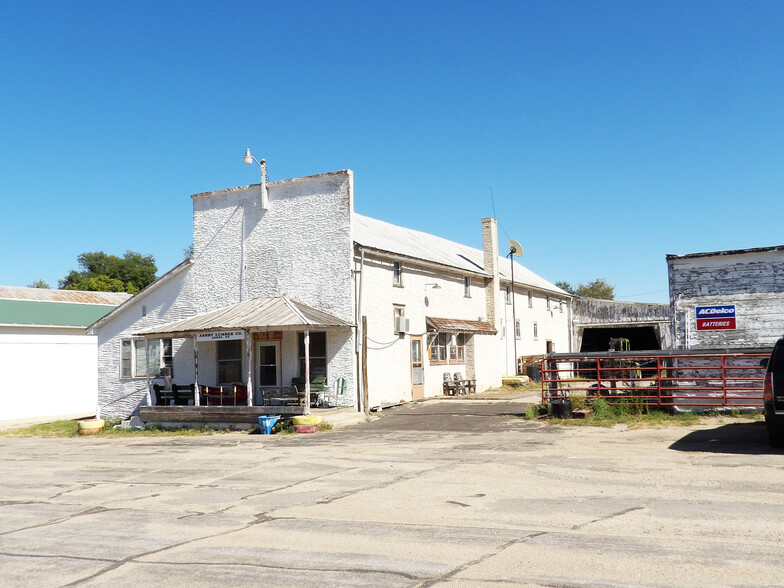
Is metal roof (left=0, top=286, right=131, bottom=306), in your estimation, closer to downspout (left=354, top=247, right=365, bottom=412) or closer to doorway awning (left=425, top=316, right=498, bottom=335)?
downspout (left=354, top=247, right=365, bottom=412)

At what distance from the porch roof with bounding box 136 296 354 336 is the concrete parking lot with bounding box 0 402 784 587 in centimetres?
524

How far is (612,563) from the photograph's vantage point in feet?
20.5

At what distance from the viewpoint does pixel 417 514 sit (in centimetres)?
868

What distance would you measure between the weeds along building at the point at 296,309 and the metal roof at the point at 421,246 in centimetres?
14

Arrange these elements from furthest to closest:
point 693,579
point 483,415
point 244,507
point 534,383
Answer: point 534,383, point 483,415, point 244,507, point 693,579

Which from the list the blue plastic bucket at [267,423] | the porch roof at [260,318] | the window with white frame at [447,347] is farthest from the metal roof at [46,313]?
Answer: the window with white frame at [447,347]

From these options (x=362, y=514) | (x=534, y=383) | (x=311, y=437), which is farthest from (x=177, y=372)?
(x=362, y=514)

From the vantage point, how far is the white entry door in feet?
78.0

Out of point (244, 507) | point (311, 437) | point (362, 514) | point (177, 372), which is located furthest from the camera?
point (177, 372)

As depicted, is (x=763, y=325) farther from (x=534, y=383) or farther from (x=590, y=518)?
(x=534, y=383)

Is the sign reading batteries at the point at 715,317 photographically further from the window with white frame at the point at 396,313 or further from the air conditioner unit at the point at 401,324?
the window with white frame at the point at 396,313

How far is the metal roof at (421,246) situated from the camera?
25.5 meters

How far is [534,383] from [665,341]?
11.8m

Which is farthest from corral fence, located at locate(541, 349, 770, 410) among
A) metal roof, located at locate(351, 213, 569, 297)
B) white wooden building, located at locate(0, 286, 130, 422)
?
white wooden building, located at locate(0, 286, 130, 422)
